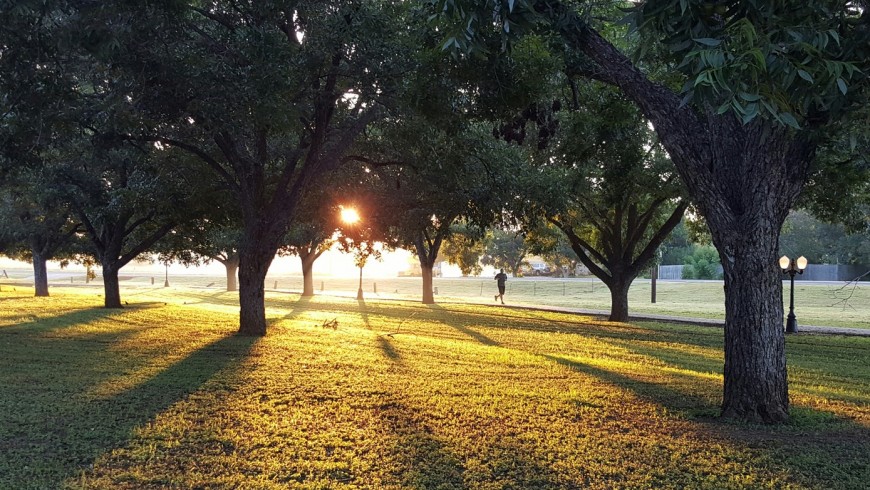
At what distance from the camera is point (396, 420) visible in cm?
573

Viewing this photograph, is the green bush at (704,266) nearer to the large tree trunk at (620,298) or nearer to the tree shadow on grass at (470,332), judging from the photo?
the large tree trunk at (620,298)

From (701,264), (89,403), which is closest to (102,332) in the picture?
(89,403)

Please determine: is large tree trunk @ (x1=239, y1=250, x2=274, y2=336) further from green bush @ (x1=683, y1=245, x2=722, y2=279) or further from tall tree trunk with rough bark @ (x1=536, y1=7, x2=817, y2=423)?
green bush @ (x1=683, y1=245, x2=722, y2=279)

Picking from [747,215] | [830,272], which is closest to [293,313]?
[747,215]

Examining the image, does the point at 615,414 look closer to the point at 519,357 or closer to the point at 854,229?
the point at 519,357

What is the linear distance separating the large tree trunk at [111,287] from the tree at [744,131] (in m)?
20.1

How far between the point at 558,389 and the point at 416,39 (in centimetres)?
529

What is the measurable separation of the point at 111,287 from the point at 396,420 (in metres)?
19.5

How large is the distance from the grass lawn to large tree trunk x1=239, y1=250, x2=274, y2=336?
4.48ft

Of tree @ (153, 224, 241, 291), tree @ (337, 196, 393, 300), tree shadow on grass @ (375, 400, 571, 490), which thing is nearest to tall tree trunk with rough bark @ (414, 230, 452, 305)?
tree @ (337, 196, 393, 300)

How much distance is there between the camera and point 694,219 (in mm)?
23469

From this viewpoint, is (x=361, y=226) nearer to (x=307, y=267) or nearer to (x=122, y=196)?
(x=122, y=196)

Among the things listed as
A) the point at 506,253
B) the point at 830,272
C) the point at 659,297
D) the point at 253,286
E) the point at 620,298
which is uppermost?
the point at 506,253

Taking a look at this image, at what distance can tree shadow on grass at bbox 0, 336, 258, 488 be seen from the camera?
14.3ft
